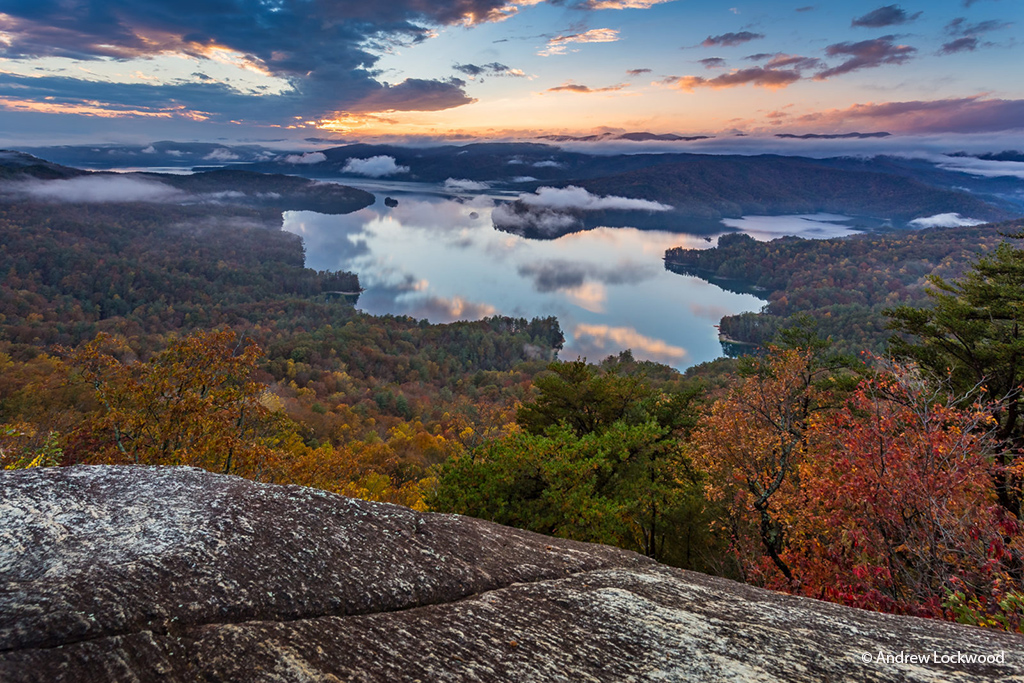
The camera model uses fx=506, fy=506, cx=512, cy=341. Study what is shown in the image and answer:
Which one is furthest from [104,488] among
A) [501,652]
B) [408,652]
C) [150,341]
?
[150,341]

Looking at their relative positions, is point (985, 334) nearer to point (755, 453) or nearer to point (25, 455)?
point (755, 453)

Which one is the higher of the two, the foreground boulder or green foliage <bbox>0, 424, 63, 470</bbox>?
the foreground boulder

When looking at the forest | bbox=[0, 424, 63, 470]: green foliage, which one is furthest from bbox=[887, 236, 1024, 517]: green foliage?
bbox=[0, 424, 63, 470]: green foliage

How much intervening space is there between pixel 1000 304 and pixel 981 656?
70.5 feet

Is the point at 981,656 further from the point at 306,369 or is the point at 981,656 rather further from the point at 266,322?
the point at 266,322

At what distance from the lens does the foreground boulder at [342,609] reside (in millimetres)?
3711

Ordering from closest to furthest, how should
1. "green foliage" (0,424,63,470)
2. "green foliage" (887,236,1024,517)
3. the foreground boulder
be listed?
the foreground boulder → "green foliage" (0,424,63,470) → "green foliage" (887,236,1024,517)

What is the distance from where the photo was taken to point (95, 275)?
181375mm

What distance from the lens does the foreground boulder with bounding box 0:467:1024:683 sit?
371cm

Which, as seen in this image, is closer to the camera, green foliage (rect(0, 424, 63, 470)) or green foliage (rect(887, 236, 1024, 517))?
green foliage (rect(0, 424, 63, 470))

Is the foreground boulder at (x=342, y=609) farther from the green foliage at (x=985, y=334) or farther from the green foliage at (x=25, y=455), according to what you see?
the green foliage at (x=985, y=334)

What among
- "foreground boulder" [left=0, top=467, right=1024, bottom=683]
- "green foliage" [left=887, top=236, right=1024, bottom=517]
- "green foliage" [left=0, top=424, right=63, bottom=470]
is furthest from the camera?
"green foliage" [left=887, top=236, right=1024, bottom=517]

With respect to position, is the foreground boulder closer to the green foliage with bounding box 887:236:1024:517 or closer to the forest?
the forest

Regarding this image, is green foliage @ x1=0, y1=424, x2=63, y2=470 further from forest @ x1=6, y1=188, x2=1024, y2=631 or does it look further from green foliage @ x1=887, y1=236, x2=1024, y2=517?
green foliage @ x1=887, y1=236, x2=1024, y2=517
